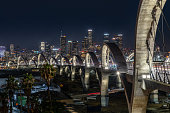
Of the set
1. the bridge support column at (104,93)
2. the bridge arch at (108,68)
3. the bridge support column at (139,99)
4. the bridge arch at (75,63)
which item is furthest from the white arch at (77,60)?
the bridge support column at (139,99)

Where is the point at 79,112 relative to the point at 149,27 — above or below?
below

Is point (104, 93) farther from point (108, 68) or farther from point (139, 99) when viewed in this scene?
point (139, 99)

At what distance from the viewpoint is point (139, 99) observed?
28.3m

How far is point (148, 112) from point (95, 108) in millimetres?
14111

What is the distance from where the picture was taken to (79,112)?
46.6 m

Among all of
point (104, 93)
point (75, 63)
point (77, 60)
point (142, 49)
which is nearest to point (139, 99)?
point (142, 49)

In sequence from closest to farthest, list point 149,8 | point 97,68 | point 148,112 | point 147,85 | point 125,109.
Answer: point 149,8
point 147,85
point 148,112
point 125,109
point 97,68

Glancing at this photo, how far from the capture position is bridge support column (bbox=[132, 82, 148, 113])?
90.4 ft

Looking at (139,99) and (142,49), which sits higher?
(142,49)

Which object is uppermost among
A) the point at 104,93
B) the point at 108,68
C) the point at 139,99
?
the point at 108,68

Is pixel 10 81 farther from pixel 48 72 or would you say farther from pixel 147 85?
pixel 147 85

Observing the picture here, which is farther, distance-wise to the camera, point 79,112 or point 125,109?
point 125,109

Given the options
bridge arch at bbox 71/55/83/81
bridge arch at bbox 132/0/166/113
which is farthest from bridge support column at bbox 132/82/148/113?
bridge arch at bbox 71/55/83/81

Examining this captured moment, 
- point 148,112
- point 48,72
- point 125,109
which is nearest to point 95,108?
point 125,109
